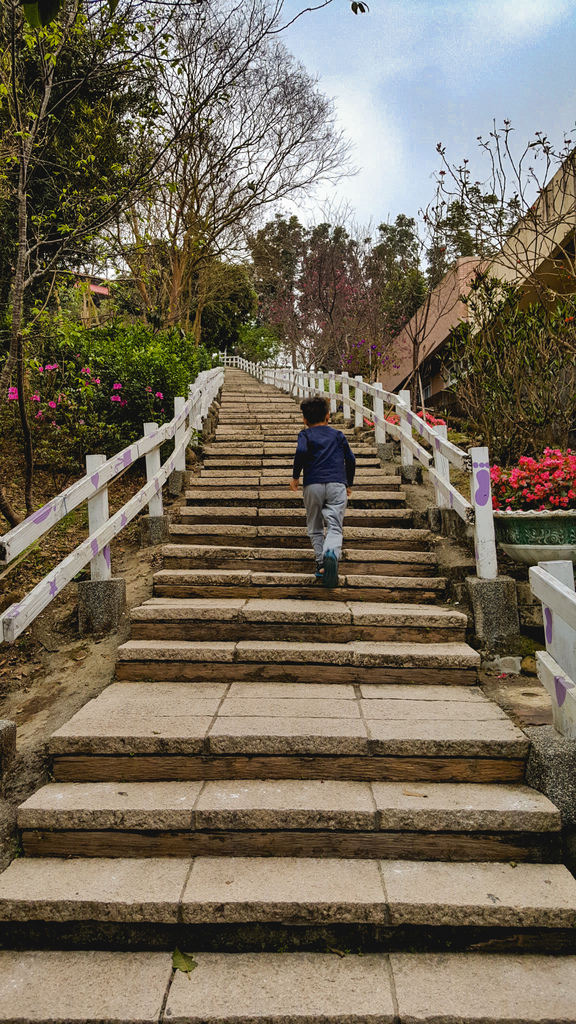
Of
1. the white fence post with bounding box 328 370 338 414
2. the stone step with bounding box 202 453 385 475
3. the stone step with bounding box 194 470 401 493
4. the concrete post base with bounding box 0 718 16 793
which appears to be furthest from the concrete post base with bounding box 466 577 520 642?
the white fence post with bounding box 328 370 338 414

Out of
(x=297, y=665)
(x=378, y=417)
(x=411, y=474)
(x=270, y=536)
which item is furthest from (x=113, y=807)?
(x=378, y=417)

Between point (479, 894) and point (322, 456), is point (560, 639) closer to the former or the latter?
point (479, 894)

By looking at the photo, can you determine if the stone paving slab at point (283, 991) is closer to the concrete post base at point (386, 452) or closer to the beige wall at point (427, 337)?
the concrete post base at point (386, 452)

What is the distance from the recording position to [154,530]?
18.1 feet

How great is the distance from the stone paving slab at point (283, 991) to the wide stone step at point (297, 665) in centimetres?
156

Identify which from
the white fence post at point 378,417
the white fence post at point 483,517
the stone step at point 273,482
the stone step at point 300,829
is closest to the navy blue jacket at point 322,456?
the white fence post at point 483,517

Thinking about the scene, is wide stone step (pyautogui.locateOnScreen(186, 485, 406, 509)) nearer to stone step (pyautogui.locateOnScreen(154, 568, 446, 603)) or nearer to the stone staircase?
stone step (pyautogui.locateOnScreen(154, 568, 446, 603))

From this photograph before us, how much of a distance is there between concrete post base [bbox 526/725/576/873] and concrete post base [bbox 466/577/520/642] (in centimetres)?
126

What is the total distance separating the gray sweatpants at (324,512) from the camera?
4.37 meters

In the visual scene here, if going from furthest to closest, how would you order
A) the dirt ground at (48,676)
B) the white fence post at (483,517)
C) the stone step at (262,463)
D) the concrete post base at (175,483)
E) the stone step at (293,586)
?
1. the stone step at (262,463)
2. the concrete post base at (175,483)
3. the stone step at (293,586)
4. the white fence post at (483,517)
5. the dirt ground at (48,676)

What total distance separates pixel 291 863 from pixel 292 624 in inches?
66.6

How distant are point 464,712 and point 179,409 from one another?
5.03 m

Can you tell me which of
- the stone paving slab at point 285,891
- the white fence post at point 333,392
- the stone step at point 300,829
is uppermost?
the white fence post at point 333,392

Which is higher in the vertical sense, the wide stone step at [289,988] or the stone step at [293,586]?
the stone step at [293,586]
